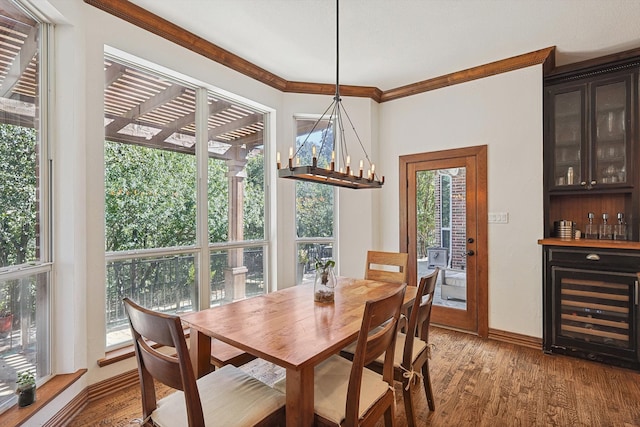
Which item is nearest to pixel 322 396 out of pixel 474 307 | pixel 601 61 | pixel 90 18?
pixel 474 307

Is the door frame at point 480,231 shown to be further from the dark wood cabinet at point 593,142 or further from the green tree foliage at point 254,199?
the green tree foliage at point 254,199

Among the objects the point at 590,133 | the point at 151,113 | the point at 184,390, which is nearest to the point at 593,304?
the point at 590,133

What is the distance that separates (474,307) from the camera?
3.51m

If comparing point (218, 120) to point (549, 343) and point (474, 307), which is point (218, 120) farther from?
point (549, 343)

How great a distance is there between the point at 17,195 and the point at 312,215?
2.74 metres

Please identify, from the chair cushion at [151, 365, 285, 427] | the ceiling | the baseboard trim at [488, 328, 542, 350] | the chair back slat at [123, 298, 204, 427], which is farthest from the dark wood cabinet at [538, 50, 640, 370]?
the chair back slat at [123, 298, 204, 427]

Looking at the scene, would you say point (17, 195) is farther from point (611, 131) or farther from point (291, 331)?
point (611, 131)

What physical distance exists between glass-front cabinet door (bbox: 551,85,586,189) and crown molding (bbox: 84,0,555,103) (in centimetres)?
37

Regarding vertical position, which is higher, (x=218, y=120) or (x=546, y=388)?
(x=218, y=120)

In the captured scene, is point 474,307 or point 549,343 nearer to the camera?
point 549,343

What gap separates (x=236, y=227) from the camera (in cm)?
351

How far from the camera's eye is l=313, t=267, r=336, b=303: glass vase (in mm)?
2113

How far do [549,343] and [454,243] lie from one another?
1.26 m

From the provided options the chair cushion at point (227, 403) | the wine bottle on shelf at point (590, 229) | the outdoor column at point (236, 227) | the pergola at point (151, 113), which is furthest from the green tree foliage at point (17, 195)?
the wine bottle on shelf at point (590, 229)
